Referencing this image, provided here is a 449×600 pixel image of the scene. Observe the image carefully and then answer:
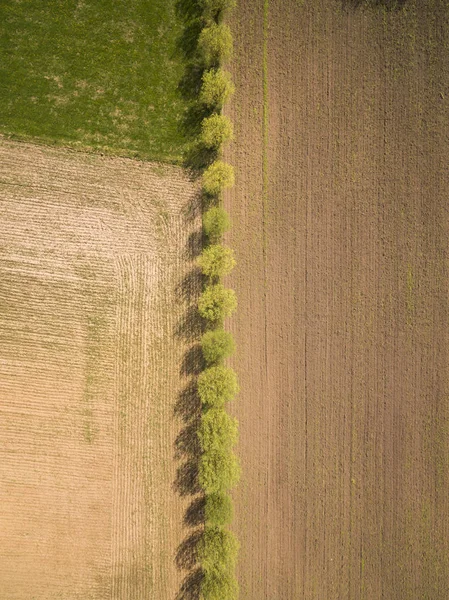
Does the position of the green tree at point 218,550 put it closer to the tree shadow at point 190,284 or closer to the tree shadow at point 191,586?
the tree shadow at point 191,586

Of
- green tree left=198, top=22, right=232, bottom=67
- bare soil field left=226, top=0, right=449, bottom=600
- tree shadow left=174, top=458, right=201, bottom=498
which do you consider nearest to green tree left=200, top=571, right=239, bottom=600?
bare soil field left=226, top=0, right=449, bottom=600

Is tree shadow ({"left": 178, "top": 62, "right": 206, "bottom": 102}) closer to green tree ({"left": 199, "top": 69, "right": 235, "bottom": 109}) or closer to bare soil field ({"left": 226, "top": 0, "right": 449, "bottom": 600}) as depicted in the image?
green tree ({"left": 199, "top": 69, "right": 235, "bottom": 109})

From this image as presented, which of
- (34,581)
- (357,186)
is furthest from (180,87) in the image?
(34,581)

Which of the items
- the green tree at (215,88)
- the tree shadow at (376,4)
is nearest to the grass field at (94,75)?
the green tree at (215,88)

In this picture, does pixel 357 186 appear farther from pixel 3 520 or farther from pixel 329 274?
pixel 3 520

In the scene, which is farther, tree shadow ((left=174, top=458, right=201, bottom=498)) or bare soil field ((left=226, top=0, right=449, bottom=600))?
bare soil field ((left=226, top=0, right=449, bottom=600))

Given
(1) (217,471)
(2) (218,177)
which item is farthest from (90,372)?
(2) (218,177)
